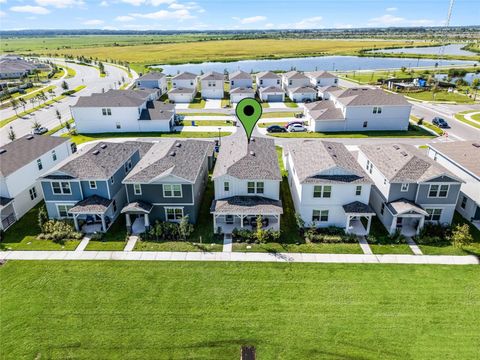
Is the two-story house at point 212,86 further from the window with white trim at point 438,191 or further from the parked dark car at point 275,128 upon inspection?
the window with white trim at point 438,191

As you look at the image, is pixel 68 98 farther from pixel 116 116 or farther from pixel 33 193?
pixel 33 193

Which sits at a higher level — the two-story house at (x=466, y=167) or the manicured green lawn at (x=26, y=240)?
the two-story house at (x=466, y=167)

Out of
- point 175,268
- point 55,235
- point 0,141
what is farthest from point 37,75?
point 175,268

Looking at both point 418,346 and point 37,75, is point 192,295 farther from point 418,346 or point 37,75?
point 37,75

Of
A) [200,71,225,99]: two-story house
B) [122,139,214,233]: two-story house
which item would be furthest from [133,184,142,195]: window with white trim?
[200,71,225,99]: two-story house

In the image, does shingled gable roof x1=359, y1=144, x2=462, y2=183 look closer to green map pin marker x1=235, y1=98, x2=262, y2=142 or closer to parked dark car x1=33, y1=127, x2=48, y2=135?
green map pin marker x1=235, y1=98, x2=262, y2=142

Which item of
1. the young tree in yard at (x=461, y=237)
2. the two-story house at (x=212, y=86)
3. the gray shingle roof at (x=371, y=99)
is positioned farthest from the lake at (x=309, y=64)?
the young tree in yard at (x=461, y=237)
